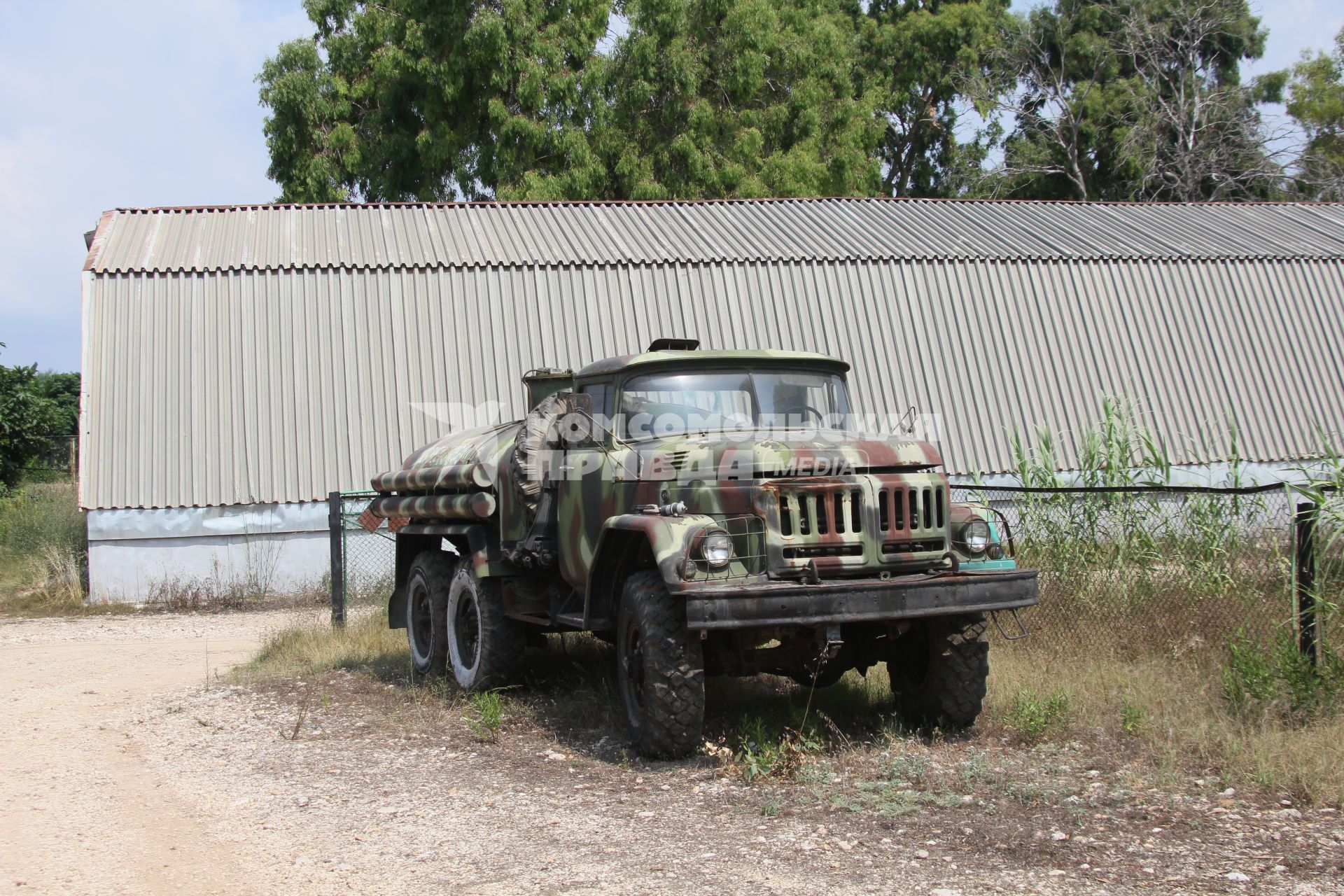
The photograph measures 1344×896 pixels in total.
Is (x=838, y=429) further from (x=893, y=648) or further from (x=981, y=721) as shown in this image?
(x=981, y=721)

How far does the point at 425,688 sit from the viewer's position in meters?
8.94

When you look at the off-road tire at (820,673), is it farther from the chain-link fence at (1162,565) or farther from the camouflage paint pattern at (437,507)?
the camouflage paint pattern at (437,507)

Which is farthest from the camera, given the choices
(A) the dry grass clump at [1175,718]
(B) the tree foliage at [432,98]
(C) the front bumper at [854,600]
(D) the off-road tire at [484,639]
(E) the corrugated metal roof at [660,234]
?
(B) the tree foliage at [432,98]

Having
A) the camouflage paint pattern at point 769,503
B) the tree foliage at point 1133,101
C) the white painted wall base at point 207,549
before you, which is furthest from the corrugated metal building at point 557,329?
the tree foliage at point 1133,101

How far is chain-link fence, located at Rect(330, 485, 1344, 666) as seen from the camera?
6.95 meters

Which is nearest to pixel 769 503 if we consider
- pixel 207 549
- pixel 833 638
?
pixel 833 638

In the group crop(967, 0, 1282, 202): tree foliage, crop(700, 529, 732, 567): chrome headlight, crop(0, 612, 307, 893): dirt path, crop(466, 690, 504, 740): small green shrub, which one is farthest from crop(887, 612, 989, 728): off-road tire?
crop(967, 0, 1282, 202): tree foliage

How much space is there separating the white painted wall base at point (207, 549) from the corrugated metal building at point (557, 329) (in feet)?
0.09

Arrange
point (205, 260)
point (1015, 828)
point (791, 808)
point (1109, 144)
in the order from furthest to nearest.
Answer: point (1109, 144) → point (205, 260) → point (791, 808) → point (1015, 828)

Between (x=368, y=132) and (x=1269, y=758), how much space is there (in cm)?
2587

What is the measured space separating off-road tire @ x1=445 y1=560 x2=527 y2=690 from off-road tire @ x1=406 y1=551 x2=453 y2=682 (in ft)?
1.49

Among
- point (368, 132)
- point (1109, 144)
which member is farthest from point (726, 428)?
point (1109, 144)

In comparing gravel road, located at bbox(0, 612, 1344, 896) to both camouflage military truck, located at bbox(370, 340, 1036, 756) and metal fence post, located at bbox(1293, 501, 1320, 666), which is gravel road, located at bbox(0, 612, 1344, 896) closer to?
camouflage military truck, located at bbox(370, 340, 1036, 756)

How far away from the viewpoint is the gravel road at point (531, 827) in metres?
4.80
